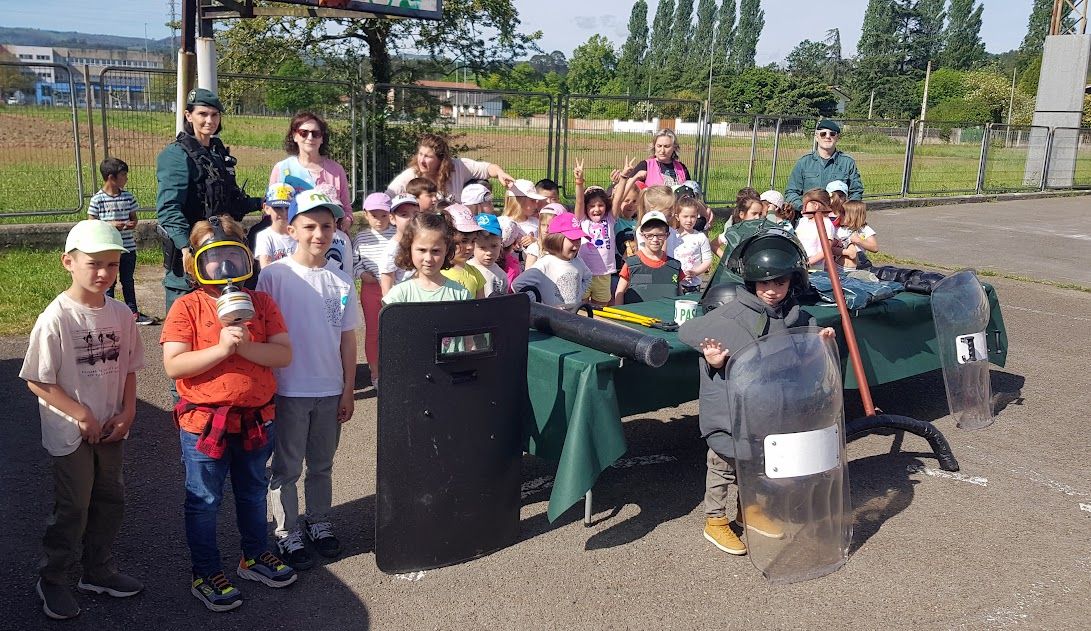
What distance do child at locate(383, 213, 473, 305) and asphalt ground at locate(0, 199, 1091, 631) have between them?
1.05m

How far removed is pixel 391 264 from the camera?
5.71 meters

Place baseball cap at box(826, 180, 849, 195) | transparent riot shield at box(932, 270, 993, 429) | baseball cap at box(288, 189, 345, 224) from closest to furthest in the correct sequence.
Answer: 1. baseball cap at box(288, 189, 345, 224)
2. transparent riot shield at box(932, 270, 993, 429)
3. baseball cap at box(826, 180, 849, 195)

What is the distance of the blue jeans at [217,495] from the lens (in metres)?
3.50

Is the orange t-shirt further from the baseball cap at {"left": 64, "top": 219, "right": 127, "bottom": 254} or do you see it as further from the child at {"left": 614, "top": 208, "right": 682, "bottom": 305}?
the child at {"left": 614, "top": 208, "right": 682, "bottom": 305}

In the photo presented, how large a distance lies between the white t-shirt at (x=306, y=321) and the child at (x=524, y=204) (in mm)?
2920

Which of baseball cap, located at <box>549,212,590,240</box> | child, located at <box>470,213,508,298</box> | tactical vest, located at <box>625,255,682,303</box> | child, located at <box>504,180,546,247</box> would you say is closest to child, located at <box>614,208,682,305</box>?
tactical vest, located at <box>625,255,682,303</box>

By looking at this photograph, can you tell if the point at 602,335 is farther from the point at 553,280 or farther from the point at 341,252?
the point at 341,252

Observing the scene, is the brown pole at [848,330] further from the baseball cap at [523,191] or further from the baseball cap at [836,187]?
the baseball cap at [836,187]

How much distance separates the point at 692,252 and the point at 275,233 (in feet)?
10.2

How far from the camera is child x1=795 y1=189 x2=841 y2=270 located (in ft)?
23.1

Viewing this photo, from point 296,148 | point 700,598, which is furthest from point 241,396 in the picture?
point 296,148

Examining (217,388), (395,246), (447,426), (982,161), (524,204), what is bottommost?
(447,426)

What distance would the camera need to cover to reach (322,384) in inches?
152

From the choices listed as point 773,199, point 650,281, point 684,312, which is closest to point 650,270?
point 650,281
